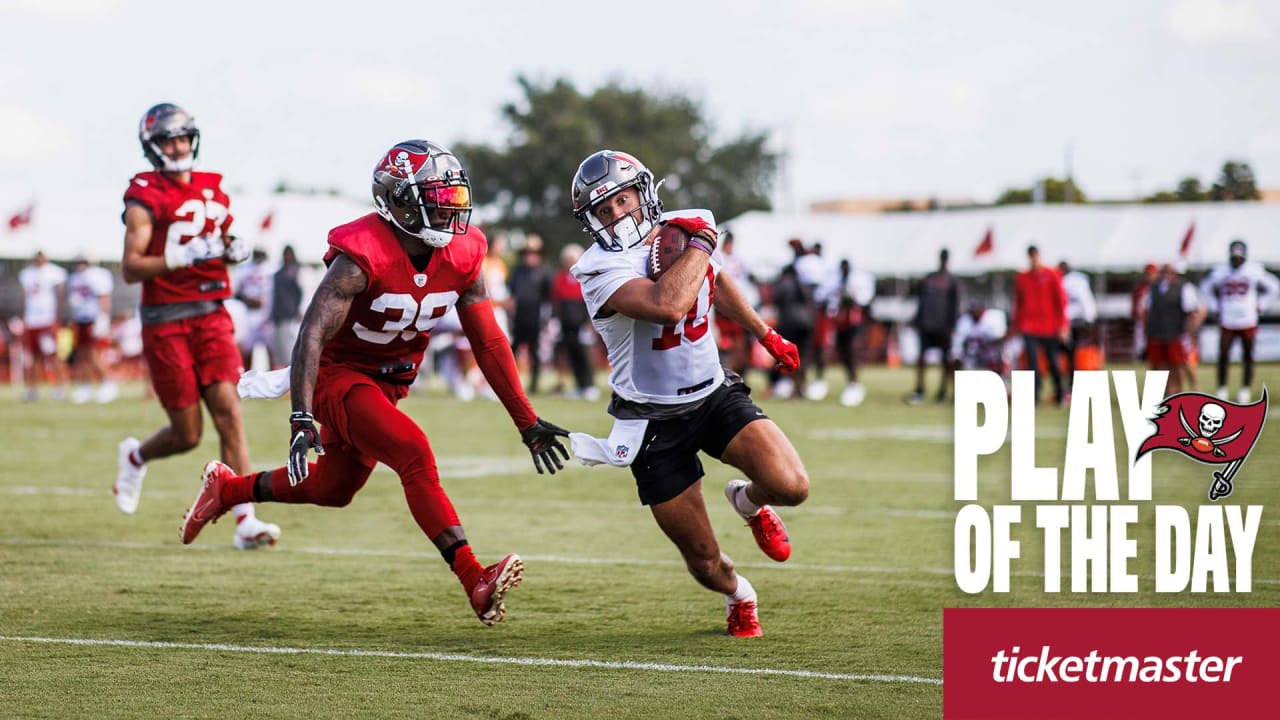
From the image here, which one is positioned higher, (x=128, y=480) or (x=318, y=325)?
(x=318, y=325)

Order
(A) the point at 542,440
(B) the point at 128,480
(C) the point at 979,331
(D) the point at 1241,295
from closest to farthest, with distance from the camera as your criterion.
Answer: (A) the point at 542,440
(B) the point at 128,480
(D) the point at 1241,295
(C) the point at 979,331

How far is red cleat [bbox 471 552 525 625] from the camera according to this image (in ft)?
18.4

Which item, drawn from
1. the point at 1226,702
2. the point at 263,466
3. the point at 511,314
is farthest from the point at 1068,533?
the point at 511,314

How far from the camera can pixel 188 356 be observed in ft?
27.7

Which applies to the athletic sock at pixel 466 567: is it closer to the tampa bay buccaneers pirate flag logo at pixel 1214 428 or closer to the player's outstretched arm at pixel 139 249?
the player's outstretched arm at pixel 139 249

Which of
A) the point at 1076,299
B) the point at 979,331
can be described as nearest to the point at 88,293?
the point at 979,331

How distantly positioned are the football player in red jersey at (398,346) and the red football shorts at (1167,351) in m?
15.7

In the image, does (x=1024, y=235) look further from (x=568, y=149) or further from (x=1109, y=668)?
(x=1109, y=668)

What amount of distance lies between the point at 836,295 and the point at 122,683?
677 inches

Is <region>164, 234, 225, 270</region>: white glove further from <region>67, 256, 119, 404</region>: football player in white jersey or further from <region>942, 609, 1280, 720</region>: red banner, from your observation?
<region>67, 256, 119, 404</region>: football player in white jersey

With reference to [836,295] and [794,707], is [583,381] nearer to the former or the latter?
[836,295]

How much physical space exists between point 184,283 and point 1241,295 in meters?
15.1

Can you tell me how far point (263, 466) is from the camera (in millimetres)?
13234

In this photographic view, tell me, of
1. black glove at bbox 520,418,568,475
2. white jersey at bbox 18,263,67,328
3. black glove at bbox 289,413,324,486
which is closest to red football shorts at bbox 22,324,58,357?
white jersey at bbox 18,263,67,328
